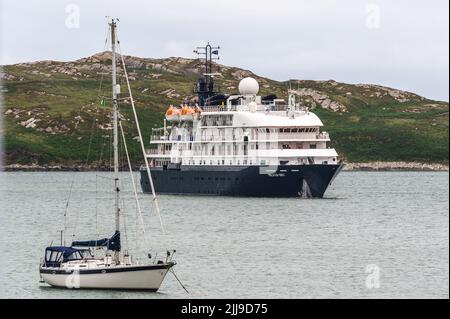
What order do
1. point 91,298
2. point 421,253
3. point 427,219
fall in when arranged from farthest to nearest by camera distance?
point 427,219, point 421,253, point 91,298

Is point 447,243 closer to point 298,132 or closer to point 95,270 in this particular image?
point 95,270

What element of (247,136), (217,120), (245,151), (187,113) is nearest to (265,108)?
(247,136)

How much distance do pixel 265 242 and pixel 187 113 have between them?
5354 cm

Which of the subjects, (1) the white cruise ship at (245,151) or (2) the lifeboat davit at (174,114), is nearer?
(1) the white cruise ship at (245,151)

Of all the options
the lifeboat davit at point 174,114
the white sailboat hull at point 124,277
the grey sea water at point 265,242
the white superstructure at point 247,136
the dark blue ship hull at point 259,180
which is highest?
the lifeboat davit at point 174,114

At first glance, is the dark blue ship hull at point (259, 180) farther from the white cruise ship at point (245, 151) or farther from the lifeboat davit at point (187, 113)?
the lifeboat davit at point (187, 113)

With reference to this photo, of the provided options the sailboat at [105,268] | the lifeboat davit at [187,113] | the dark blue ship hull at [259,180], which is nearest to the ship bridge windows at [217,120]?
the lifeboat davit at [187,113]

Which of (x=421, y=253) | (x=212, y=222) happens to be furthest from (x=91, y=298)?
(x=212, y=222)

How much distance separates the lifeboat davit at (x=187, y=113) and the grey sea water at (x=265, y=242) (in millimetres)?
10176

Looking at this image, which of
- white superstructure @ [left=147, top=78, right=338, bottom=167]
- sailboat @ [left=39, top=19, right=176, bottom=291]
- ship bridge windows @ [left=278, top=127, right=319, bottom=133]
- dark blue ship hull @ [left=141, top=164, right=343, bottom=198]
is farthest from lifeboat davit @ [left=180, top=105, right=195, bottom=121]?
sailboat @ [left=39, top=19, right=176, bottom=291]

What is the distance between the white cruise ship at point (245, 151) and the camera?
11731cm

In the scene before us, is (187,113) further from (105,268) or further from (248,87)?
(105,268)

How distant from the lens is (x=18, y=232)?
3381 inches
